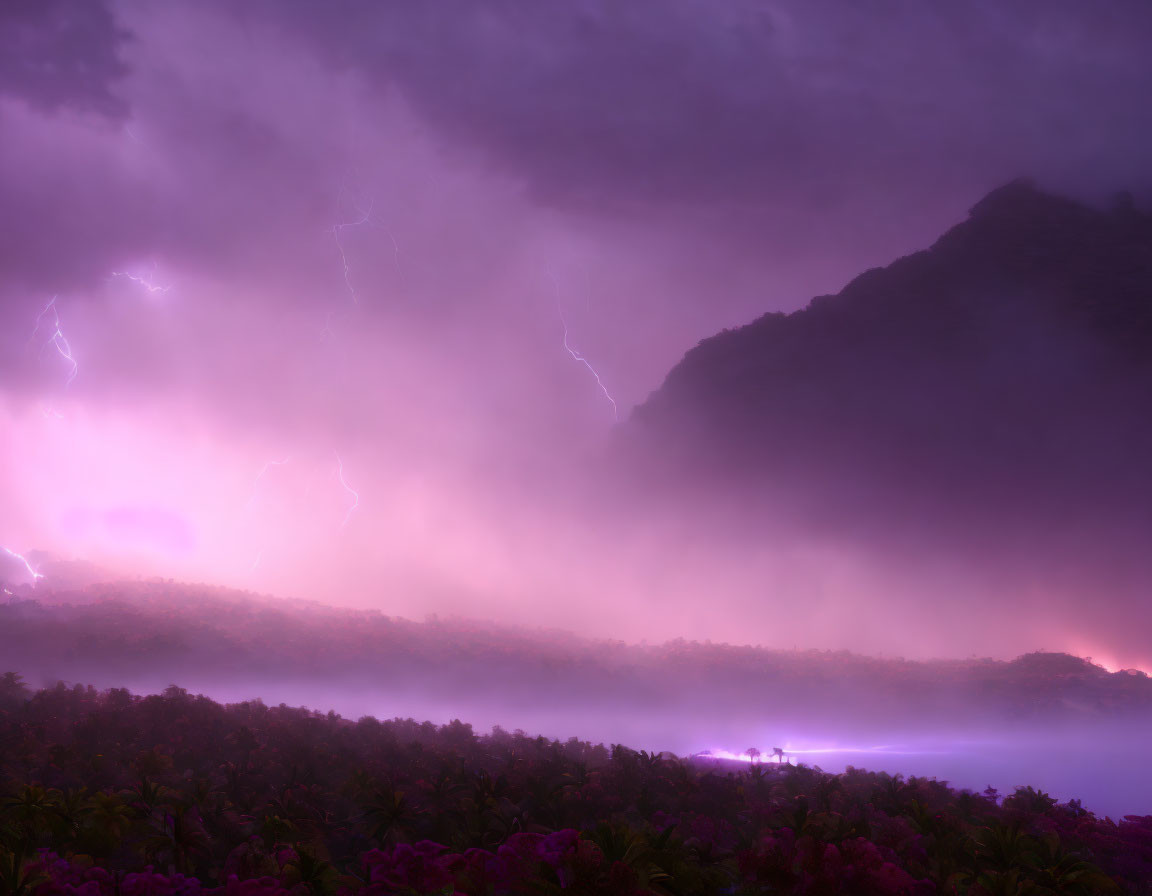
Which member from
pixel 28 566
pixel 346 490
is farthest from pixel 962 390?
pixel 28 566

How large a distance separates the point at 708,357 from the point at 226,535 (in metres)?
38.2

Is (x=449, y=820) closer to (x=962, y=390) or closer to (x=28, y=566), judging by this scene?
(x=28, y=566)

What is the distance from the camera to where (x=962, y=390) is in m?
42.7

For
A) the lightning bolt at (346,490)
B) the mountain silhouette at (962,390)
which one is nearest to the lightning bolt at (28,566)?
the lightning bolt at (346,490)

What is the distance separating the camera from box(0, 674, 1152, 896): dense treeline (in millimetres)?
8766

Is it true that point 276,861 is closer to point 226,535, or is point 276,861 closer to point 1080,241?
point 226,535

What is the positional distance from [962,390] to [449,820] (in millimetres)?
42344

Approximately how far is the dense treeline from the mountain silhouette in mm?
29752

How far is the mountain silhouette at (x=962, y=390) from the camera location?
130 ft

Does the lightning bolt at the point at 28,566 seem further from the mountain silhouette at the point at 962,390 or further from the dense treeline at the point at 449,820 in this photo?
the mountain silhouette at the point at 962,390

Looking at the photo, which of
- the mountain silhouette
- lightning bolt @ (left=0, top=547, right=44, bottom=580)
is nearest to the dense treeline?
lightning bolt @ (left=0, top=547, right=44, bottom=580)

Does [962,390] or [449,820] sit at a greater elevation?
[962,390]

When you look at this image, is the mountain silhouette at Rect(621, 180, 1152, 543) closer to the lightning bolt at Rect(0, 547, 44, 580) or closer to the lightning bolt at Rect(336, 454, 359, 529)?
the lightning bolt at Rect(336, 454, 359, 529)

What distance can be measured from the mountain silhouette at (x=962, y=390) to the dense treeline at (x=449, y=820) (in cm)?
2975
